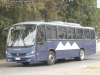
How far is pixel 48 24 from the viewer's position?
2142 cm

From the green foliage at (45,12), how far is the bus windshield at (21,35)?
4153 millimetres

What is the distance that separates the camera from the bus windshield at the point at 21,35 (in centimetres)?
2019

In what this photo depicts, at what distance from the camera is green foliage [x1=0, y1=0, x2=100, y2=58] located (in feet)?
88.7

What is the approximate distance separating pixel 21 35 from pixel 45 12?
11302 mm

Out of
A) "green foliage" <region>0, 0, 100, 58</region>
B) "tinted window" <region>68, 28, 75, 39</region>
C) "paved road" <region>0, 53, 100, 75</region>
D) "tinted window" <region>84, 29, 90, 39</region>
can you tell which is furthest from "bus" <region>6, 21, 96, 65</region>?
"green foliage" <region>0, 0, 100, 58</region>

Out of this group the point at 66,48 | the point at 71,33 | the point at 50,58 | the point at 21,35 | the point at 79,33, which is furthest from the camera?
the point at 79,33

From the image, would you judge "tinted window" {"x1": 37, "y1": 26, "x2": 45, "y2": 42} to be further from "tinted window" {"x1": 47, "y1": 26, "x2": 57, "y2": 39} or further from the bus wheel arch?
the bus wheel arch

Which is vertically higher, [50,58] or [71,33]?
[71,33]

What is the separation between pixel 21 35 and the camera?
Answer: 20.5 meters

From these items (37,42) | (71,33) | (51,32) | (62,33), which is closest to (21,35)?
(37,42)

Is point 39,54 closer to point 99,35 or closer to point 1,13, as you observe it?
point 1,13

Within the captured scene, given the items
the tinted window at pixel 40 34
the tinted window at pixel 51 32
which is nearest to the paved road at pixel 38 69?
the tinted window at pixel 40 34

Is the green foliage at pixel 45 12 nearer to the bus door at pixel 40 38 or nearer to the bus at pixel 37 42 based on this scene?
the bus at pixel 37 42

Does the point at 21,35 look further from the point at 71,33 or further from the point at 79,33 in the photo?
the point at 79,33
